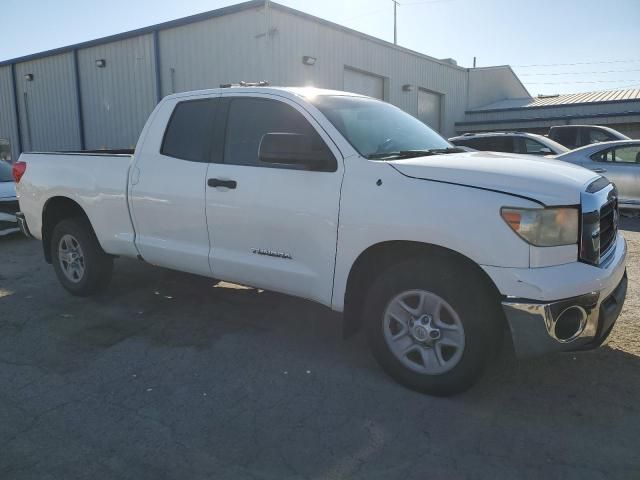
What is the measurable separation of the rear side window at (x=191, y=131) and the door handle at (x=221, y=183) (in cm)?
25

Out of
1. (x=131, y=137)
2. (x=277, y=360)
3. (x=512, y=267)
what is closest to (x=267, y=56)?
(x=131, y=137)

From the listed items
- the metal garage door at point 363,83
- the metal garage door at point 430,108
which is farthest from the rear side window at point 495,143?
the metal garage door at point 430,108

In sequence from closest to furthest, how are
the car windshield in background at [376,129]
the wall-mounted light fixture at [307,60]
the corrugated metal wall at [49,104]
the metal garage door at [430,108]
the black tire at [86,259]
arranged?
the car windshield in background at [376,129] < the black tire at [86,259] < the wall-mounted light fixture at [307,60] < the corrugated metal wall at [49,104] < the metal garage door at [430,108]

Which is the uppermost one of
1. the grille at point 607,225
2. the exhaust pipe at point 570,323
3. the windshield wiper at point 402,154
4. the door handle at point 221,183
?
the windshield wiper at point 402,154

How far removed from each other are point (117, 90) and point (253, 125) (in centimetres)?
1404

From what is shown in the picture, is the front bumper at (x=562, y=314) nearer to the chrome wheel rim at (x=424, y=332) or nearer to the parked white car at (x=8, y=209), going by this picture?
the chrome wheel rim at (x=424, y=332)

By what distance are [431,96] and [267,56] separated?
11191 millimetres

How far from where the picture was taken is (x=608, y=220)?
3443mm

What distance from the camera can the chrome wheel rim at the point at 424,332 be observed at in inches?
126

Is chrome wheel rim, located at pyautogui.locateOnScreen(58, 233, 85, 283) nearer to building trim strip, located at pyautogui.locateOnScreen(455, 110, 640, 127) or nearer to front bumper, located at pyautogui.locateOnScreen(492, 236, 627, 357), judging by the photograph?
front bumper, located at pyautogui.locateOnScreen(492, 236, 627, 357)

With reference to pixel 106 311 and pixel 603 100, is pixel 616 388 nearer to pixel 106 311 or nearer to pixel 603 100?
pixel 106 311

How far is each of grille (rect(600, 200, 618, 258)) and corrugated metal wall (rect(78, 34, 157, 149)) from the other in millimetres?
13758

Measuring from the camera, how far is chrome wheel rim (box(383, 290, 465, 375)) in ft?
10.5

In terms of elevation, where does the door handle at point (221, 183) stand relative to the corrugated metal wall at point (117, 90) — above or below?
below
